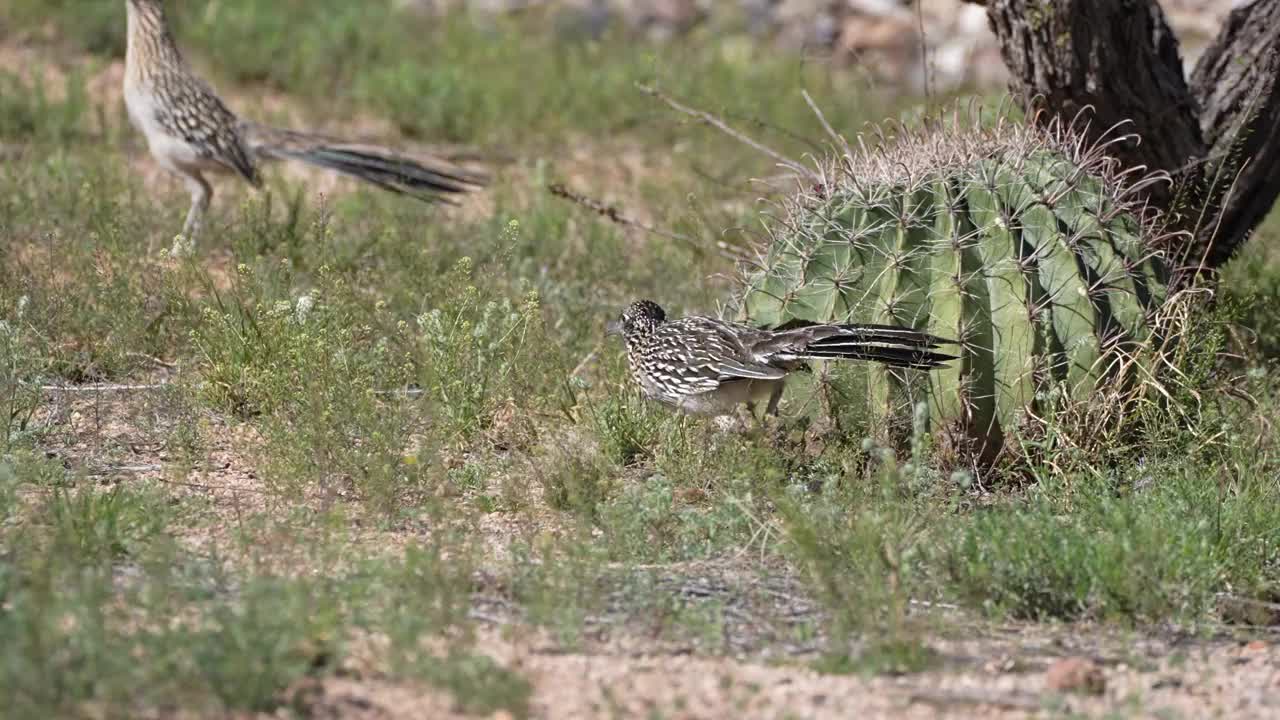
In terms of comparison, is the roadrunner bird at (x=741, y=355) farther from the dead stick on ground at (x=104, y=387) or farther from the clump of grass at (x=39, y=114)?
the clump of grass at (x=39, y=114)

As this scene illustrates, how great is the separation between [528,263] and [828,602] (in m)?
4.27

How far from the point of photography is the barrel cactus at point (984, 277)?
5.61 m

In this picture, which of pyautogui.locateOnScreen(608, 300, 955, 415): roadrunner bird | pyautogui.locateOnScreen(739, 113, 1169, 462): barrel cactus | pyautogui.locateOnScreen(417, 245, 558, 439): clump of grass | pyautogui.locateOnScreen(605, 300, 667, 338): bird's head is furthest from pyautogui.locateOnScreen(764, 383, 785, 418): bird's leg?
pyautogui.locateOnScreen(417, 245, 558, 439): clump of grass

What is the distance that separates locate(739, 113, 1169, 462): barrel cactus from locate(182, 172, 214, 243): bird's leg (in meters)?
3.59

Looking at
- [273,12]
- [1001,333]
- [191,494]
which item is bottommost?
[191,494]

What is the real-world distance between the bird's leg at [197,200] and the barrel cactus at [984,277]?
3.59 metres

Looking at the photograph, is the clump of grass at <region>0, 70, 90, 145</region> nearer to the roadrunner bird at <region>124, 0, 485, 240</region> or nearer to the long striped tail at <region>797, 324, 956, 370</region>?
the roadrunner bird at <region>124, 0, 485, 240</region>

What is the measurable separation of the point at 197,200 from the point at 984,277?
4.68m

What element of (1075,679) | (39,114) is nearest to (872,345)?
(1075,679)

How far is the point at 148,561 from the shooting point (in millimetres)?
4324

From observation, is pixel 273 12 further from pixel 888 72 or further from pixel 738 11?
pixel 888 72

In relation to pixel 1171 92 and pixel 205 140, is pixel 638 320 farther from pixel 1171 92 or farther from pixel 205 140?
pixel 205 140

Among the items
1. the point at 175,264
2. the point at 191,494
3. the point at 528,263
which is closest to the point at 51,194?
the point at 175,264

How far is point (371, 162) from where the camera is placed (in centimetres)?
881
